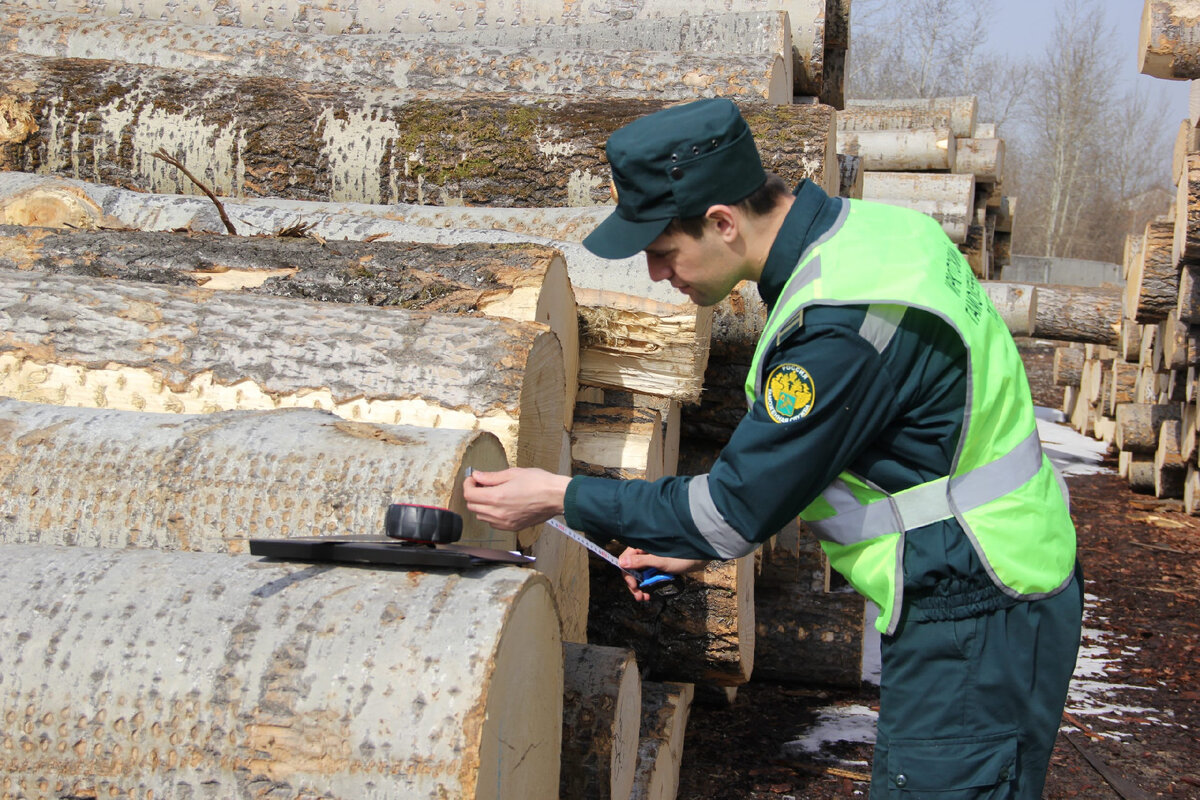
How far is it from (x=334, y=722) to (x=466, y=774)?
8.2 inches

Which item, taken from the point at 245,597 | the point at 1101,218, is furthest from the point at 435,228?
the point at 1101,218

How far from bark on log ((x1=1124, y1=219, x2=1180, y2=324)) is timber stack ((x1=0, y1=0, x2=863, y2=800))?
3535 millimetres

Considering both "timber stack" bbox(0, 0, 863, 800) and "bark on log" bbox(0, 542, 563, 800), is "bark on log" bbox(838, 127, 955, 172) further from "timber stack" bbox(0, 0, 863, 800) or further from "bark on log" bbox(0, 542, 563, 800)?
"bark on log" bbox(0, 542, 563, 800)

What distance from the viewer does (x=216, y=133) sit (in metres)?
4.72

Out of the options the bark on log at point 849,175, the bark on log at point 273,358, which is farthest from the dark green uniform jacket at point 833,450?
the bark on log at point 849,175

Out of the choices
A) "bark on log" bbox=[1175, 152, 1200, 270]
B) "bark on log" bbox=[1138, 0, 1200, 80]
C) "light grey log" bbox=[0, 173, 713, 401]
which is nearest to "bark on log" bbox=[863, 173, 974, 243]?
"bark on log" bbox=[1175, 152, 1200, 270]

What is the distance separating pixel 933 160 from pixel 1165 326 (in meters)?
3.85

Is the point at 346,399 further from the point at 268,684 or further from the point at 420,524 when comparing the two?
the point at 268,684

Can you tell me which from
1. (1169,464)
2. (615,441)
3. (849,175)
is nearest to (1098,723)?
(615,441)

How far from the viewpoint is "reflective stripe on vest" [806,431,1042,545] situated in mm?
1737

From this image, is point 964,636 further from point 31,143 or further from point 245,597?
point 31,143

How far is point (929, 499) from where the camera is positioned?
1740 mm

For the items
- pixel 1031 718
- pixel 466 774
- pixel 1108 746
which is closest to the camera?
pixel 466 774

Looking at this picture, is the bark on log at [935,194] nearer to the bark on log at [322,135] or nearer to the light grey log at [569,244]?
the bark on log at [322,135]
